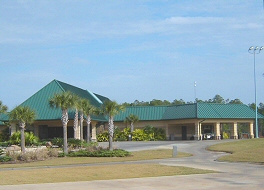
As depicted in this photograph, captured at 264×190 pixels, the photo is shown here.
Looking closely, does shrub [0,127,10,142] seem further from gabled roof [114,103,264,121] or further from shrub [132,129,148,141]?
shrub [132,129,148,141]

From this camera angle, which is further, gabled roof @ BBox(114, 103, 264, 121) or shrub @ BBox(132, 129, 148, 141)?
shrub @ BBox(132, 129, 148, 141)

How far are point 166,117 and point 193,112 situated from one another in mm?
4682

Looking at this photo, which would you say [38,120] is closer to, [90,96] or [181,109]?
[90,96]

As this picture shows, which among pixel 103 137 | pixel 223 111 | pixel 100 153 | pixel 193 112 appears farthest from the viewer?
pixel 223 111

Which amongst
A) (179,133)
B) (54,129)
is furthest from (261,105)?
(54,129)

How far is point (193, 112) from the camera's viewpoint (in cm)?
5719

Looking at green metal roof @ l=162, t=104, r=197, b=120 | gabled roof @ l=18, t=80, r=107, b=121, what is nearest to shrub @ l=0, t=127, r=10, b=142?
gabled roof @ l=18, t=80, r=107, b=121

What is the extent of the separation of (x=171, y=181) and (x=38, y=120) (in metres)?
35.3

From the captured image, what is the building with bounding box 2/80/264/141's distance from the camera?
51656mm

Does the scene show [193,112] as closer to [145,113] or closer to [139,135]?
[139,135]

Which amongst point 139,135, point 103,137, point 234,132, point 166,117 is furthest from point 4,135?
point 234,132

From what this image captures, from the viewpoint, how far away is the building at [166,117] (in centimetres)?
5166

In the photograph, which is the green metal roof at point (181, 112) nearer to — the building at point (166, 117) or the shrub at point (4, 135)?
the building at point (166, 117)

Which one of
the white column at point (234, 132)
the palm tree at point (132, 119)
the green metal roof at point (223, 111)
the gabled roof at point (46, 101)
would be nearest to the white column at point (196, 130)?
the green metal roof at point (223, 111)
